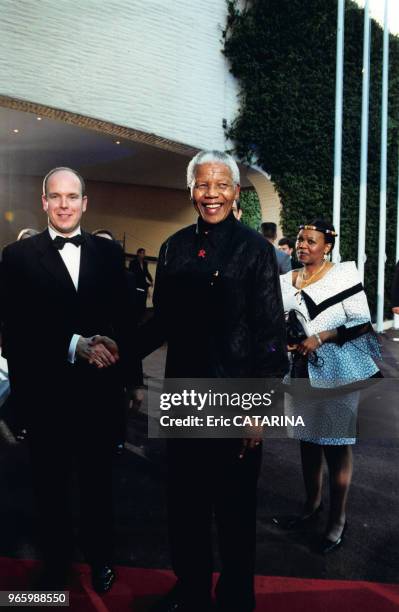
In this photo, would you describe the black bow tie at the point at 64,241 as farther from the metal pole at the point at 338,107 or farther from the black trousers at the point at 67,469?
the metal pole at the point at 338,107

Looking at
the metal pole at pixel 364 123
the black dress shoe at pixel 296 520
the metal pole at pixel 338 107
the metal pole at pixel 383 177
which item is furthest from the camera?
the metal pole at pixel 383 177

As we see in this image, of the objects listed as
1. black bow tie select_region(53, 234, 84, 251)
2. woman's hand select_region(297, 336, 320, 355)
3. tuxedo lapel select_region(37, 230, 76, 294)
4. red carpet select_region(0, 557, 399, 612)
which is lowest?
red carpet select_region(0, 557, 399, 612)

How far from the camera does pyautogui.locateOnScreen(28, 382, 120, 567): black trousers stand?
2439mm

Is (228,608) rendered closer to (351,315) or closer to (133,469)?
(351,315)

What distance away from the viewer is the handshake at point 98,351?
235 centimetres

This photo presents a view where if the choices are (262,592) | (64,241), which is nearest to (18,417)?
(64,241)

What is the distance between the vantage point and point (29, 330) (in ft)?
7.98

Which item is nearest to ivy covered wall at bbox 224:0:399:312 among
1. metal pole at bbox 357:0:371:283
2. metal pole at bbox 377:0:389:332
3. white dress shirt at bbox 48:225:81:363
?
metal pole at bbox 377:0:389:332

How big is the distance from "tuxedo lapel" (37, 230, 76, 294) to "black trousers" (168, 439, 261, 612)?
34.7 inches

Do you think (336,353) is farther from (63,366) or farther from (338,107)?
(338,107)

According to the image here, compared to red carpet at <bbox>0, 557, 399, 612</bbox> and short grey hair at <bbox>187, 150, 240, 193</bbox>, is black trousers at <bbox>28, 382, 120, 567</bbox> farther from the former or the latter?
short grey hair at <bbox>187, 150, 240, 193</bbox>

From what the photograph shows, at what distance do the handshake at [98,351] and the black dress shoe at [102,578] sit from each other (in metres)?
0.97

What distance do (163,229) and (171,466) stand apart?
14789 mm

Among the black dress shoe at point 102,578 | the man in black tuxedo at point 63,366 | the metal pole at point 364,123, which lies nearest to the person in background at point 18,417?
the man in black tuxedo at point 63,366
